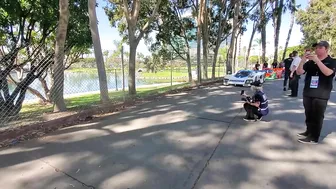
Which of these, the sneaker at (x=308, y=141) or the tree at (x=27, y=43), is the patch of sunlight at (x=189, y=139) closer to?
the sneaker at (x=308, y=141)

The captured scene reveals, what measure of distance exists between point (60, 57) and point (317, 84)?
5.92 metres

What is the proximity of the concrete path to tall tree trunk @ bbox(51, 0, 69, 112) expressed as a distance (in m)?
1.56

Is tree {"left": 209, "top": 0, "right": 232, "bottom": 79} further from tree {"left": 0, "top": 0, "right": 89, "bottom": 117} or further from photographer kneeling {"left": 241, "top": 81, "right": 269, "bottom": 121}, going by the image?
photographer kneeling {"left": 241, "top": 81, "right": 269, "bottom": 121}

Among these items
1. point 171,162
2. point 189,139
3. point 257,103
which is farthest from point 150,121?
point 257,103

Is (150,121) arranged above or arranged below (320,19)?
below

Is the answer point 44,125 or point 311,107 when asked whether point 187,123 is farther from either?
point 44,125

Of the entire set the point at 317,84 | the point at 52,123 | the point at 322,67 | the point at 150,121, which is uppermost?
the point at 322,67

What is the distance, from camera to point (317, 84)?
13.8 ft

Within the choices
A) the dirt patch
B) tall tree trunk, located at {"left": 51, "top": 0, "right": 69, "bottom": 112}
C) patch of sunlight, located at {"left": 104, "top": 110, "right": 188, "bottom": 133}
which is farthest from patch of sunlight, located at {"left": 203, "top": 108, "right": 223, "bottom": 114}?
tall tree trunk, located at {"left": 51, "top": 0, "right": 69, "bottom": 112}

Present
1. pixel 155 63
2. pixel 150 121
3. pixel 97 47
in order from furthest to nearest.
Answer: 1. pixel 155 63
2. pixel 97 47
3. pixel 150 121

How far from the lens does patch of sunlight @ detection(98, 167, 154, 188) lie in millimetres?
3076

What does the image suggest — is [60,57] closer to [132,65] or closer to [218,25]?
[132,65]

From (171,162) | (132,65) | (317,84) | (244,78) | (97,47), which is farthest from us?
(244,78)

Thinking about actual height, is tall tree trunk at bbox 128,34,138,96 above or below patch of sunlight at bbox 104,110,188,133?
above
